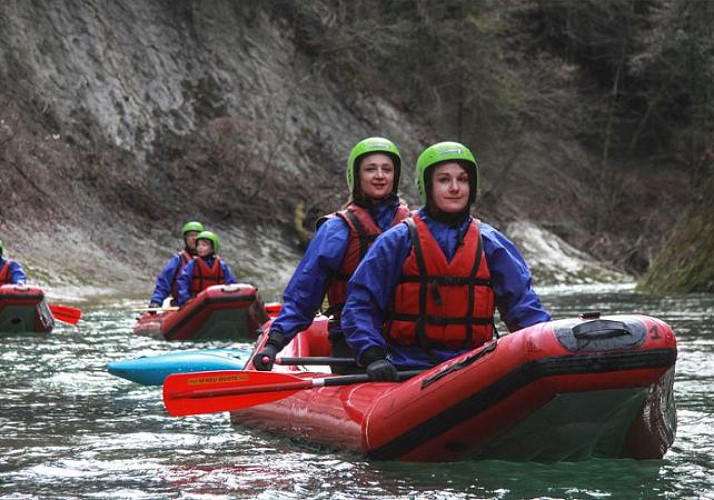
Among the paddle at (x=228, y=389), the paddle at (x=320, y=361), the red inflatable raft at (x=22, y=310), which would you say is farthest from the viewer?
the red inflatable raft at (x=22, y=310)

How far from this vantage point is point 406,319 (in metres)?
5.15

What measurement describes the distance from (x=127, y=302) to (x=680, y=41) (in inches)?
791

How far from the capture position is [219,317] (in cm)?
1181

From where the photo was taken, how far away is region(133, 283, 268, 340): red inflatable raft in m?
11.7

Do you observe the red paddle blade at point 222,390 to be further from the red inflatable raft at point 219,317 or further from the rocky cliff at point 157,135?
the rocky cliff at point 157,135

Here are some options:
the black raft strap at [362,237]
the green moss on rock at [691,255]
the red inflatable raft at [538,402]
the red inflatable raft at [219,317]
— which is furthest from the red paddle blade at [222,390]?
the green moss on rock at [691,255]

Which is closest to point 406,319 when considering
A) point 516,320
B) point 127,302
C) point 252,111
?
point 516,320

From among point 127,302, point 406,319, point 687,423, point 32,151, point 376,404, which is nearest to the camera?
point 376,404

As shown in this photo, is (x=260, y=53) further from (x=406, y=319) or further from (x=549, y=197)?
(x=406, y=319)

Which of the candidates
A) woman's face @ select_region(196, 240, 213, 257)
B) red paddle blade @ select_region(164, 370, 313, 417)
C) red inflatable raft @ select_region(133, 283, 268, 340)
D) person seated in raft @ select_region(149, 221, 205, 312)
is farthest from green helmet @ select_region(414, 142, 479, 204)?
person seated in raft @ select_region(149, 221, 205, 312)

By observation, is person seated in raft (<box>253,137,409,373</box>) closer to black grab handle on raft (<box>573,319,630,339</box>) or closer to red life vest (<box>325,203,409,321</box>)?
red life vest (<box>325,203,409,321</box>)

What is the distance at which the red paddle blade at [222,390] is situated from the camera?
16.8ft

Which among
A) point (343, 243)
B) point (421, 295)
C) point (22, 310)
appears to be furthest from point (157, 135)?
point (421, 295)

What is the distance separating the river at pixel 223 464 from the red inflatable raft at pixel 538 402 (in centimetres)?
8
